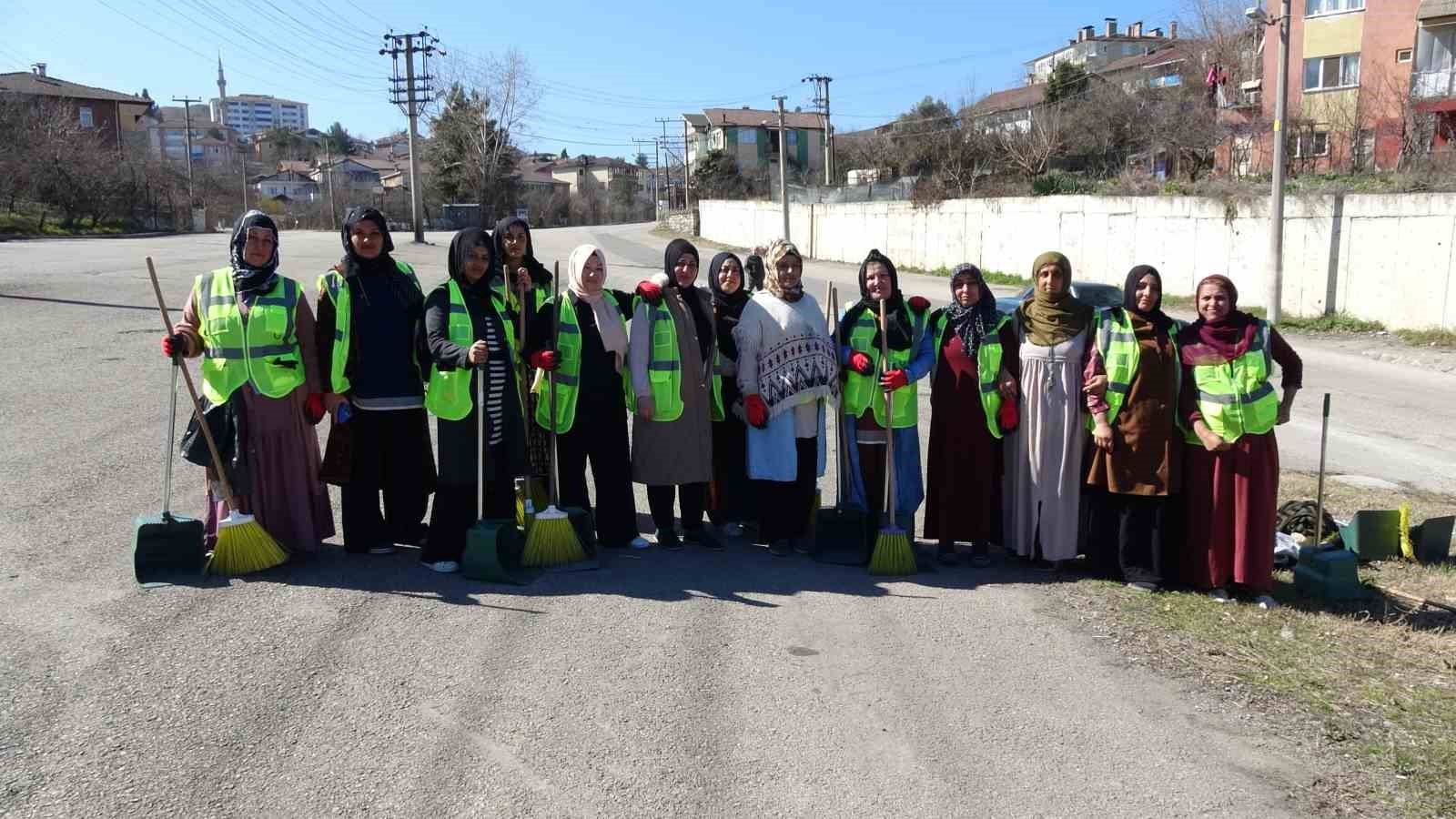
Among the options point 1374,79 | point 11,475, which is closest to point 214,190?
point 1374,79

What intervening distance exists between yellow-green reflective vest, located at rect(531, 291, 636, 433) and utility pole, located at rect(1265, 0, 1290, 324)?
48.4ft

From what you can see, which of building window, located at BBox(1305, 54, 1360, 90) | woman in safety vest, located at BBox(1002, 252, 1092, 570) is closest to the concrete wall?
building window, located at BBox(1305, 54, 1360, 90)

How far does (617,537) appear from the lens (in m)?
5.91

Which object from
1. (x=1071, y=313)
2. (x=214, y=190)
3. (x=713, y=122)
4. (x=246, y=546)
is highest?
(x=713, y=122)

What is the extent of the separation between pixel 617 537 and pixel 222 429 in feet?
6.75

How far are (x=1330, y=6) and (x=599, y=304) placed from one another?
34081 millimetres

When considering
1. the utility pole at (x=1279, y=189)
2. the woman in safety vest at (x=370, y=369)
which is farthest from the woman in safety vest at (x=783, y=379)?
the utility pole at (x=1279, y=189)

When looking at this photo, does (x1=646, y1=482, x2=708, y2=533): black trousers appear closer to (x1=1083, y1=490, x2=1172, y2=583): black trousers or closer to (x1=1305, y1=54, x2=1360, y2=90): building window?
(x1=1083, y1=490, x2=1172, y2=583): black trousers

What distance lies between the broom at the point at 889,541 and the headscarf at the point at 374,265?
94.8 inches

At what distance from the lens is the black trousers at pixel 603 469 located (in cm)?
576

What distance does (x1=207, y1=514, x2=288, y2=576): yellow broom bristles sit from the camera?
5.17 m

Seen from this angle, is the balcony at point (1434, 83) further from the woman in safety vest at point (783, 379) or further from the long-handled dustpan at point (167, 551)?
the long-handled dustpan at point (167, 551)

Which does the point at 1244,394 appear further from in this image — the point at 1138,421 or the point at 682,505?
the point at 682,505

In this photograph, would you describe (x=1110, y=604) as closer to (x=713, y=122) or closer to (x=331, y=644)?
(x=331, y=644)
